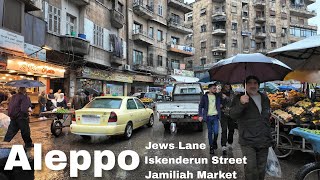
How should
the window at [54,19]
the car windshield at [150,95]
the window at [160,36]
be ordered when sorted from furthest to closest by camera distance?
the window at [160,36], the car windshield at [150,95], the window at [54,19]

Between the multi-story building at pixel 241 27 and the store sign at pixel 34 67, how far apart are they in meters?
33.2

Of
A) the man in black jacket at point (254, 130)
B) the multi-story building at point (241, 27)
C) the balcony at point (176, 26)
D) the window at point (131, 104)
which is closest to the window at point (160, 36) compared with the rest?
the balcony at point (176, 26)

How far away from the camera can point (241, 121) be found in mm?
3834

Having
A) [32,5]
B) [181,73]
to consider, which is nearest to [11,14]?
[32,5]

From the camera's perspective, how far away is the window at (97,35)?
72.9 ft

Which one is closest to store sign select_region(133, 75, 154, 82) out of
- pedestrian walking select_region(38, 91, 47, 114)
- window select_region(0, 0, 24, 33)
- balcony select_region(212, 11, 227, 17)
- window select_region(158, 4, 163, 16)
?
window select_region(158, 4, 163, 16)

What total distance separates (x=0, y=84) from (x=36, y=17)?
447 centimetres

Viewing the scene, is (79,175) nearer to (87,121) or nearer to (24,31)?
(87,121)

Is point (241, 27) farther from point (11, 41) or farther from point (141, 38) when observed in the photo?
point (11, 41)

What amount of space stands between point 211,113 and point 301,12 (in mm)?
59533

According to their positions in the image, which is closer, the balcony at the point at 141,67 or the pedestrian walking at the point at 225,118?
the pedestrian walking at the point at 225,118

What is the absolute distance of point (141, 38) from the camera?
31016 mm

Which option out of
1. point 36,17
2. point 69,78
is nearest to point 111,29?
point 69,78

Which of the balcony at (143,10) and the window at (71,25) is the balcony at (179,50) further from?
the window at (71,25)
